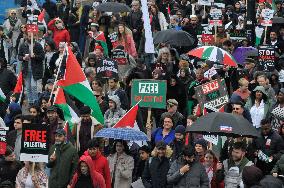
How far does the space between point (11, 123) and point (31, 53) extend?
11.6 ft

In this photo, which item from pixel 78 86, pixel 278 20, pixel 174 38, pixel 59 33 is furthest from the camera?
pixel 278 20

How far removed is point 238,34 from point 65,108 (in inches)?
326

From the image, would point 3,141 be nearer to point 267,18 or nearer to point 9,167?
point 9,167

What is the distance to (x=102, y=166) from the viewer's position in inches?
698

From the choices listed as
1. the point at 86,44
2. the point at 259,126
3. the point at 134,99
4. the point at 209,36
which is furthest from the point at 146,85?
the point at 86,44

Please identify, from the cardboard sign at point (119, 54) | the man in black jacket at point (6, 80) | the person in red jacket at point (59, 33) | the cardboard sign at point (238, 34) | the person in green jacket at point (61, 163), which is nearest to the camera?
the person in green jacket at point (61, 163)

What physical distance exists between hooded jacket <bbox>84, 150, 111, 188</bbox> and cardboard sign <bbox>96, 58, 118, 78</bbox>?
494 cm

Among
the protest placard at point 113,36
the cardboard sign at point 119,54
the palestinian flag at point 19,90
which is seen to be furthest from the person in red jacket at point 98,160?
the protest placard at point 113,36

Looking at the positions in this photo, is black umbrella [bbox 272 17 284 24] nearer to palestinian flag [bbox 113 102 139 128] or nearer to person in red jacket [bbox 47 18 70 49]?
person in red jacket [bbox 47 18 70 49]

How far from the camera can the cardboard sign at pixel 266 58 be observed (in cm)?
2316

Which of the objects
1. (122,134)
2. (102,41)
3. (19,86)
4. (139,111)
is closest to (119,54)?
(19,86)

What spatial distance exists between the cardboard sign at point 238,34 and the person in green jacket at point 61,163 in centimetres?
1000

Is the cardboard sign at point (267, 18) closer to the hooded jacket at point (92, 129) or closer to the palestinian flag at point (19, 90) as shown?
the palestinian flag at point (19, 90)

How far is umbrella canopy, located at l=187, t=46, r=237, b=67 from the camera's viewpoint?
77.7ft
